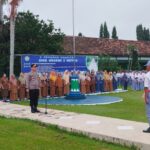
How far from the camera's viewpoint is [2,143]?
9.25 meters

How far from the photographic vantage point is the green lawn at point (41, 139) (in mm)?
8992

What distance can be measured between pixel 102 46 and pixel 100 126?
4090 cm

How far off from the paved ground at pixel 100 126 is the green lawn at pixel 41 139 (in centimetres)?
22

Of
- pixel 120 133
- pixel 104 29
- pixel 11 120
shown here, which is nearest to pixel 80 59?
pixel 11 120

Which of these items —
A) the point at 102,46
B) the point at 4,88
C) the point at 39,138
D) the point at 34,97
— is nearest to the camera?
the point at 39,138

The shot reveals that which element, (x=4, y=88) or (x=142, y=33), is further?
(x=142, y=33)

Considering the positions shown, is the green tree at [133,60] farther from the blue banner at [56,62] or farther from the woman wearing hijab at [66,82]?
the woman wearing hijab at [66,82]

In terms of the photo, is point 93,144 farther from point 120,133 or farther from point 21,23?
point 21,23

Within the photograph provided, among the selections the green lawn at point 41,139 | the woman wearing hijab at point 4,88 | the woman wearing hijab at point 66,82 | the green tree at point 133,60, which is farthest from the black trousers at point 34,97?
the green tree at point 133,60

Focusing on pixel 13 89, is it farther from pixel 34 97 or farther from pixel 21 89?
pixel 34 97

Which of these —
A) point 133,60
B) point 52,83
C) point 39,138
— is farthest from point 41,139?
point 133,60

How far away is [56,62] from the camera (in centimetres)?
2600

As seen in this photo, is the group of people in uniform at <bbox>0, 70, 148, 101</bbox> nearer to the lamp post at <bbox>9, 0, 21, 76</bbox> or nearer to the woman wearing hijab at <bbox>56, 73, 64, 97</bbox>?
the woman wearing hijab at <bbox>56, 73, 64, 97</bbox>

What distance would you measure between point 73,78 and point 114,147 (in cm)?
1451
